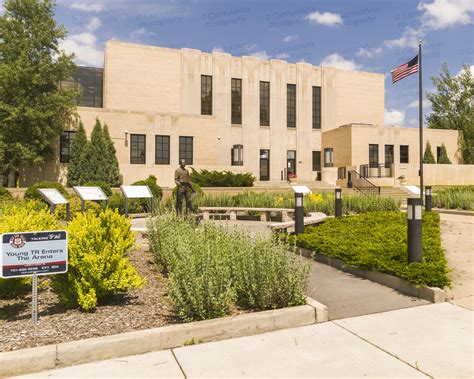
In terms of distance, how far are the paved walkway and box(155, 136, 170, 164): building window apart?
2220 centimetres

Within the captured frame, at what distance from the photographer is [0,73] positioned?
81.6ft

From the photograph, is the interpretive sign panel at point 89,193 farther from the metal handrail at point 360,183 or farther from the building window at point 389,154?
the building window at point 389,154

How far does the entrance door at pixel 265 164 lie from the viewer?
40.0 meters

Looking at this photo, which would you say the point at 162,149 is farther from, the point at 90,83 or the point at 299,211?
the point at 299,211

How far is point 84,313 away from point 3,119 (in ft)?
84.3

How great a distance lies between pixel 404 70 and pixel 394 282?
63.6ft

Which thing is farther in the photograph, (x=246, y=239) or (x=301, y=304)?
(x=246, y=239)

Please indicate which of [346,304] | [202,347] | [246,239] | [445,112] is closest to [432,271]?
[346,304]

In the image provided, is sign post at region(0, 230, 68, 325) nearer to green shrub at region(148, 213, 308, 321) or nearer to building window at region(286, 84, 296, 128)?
green shrub at region(148, 213, 308, 321)

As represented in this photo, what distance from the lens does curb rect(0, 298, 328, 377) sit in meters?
3.40

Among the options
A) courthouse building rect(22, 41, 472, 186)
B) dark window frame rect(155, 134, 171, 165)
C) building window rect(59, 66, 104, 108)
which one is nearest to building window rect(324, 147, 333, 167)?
courthouse building rect(22, 41, 472, 186)

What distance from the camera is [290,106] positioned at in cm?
4128

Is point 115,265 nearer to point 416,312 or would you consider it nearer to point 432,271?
point 416,312

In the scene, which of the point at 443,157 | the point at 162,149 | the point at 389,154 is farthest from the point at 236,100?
the point at 443,157
